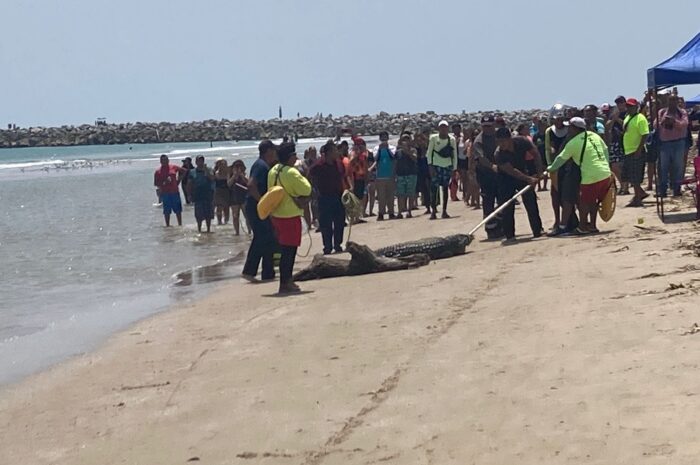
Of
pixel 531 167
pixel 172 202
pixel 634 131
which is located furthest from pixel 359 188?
pixel 531 167

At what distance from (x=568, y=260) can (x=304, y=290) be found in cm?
260

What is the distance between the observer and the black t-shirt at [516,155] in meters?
13.6

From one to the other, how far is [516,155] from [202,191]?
25.3ft

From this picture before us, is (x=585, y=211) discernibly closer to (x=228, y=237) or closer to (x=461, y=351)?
(x=461, y=351)

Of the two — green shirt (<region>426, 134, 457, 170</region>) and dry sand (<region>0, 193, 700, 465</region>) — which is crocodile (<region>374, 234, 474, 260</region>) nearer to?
dry sand (<region>0, 193, 700, 465</region>)

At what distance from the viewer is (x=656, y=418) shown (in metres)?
5.32

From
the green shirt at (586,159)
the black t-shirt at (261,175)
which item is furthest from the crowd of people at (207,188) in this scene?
the green shirt at (586,159)

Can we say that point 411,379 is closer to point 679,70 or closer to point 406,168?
point 679,70

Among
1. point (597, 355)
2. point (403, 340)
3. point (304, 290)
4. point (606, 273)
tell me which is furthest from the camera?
point (304, 290)

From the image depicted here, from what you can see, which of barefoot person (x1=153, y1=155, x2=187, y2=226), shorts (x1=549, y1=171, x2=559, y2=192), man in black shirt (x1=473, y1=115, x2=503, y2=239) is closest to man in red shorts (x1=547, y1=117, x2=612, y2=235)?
shorts (x1=549, y1=171, x2=559, y2=192)

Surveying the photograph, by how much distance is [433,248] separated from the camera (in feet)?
42.2

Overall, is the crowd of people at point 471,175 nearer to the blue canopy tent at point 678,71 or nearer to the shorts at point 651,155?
the shorts at point 651,155

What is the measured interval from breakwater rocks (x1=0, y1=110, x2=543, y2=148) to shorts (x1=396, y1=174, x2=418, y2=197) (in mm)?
71091

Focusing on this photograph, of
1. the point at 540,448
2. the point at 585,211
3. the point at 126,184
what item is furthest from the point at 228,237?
the point at 126,184
